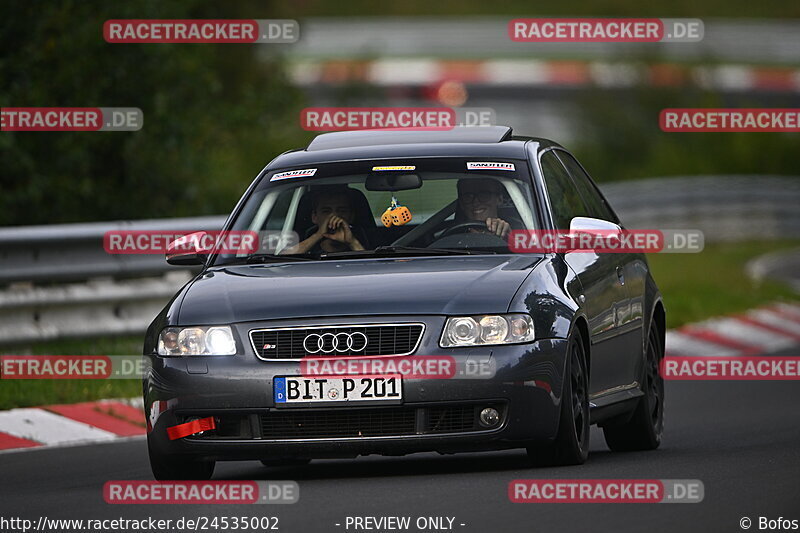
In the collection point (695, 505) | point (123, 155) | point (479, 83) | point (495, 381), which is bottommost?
point (695, 505)

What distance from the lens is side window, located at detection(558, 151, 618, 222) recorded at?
10695 mm

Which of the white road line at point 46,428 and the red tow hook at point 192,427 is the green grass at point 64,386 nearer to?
the white road line at point 46,428

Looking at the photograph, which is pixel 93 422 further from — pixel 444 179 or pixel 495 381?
pixel 495 381

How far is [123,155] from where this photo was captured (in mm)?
20547

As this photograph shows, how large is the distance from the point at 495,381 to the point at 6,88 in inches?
464

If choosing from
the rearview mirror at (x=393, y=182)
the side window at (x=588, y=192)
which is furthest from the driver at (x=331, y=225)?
the side window at (x=588, y=192)

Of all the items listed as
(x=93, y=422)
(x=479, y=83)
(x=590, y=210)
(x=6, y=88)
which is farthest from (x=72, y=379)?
(x=479, y=83)

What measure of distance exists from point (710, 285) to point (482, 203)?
13.6m

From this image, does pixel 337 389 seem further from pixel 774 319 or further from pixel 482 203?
pixel 774 319

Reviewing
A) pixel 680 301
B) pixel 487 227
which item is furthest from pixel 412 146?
pixel 680 301

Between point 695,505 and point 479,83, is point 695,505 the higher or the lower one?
the lower one

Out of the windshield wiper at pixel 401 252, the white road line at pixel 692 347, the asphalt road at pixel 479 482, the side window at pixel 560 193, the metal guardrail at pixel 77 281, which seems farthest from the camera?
the white road line at pixel 692 347

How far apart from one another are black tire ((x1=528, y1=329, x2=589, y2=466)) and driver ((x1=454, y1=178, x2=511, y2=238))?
725 mm

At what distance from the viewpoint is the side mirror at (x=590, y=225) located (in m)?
9.40
